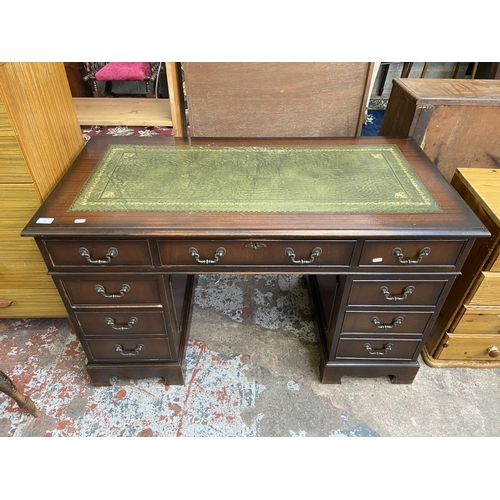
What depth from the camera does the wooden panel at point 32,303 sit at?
1.75 meters

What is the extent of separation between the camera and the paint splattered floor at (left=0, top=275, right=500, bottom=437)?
158 centimetres

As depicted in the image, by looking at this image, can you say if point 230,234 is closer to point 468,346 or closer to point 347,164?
point 347,164

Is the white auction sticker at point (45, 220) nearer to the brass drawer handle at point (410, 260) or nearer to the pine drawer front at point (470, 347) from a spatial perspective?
the brass drawer handle at point (410, 260)

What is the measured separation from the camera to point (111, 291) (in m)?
1.36

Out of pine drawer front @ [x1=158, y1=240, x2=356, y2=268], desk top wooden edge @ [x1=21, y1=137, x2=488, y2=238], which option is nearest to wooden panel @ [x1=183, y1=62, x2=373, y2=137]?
desk top wooden edge @ [x1=21, y1=137, x2=488, y2=238]

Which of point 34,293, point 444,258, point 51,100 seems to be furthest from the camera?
point 34,293

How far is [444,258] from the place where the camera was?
1.26 meters

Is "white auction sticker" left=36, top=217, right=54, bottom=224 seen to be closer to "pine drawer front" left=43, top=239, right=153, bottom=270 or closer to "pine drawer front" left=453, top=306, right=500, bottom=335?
"pine drawer front" left=43, top=239, right=153, bottom=270

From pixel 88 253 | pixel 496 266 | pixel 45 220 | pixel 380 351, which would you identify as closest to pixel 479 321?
pixel 496 266

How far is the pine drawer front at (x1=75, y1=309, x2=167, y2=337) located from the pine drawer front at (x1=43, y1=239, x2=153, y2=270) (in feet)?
0.88

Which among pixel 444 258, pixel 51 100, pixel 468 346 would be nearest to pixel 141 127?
pixel 51 100

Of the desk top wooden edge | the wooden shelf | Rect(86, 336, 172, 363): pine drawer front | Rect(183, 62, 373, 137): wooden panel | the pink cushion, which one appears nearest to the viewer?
the desk top wooden edge

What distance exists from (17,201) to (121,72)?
1.92 meters

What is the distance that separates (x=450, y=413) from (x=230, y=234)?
53.1 inches
